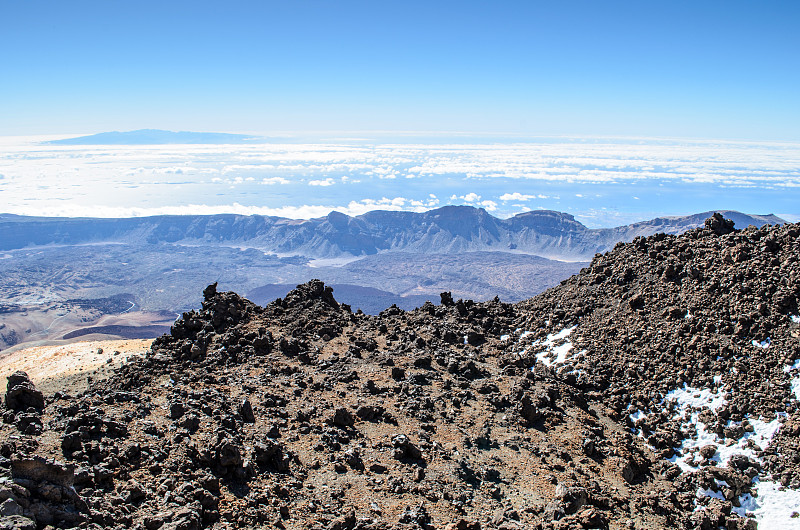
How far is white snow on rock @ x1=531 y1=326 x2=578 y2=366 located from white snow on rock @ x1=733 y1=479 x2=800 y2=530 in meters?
9.86

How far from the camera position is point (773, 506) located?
46.7ft

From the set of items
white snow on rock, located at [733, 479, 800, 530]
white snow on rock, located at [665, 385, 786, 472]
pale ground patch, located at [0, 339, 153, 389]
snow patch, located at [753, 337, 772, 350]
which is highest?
snow patch, located at [753, 337, 772, 350]

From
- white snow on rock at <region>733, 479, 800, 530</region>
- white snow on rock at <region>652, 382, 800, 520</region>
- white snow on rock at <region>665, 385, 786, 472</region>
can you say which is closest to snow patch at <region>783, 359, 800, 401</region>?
white snow on rock at <region>652, 382, 800, 520</region>

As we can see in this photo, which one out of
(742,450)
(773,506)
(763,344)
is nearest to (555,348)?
(763,344)

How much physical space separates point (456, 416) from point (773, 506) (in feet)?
30.1

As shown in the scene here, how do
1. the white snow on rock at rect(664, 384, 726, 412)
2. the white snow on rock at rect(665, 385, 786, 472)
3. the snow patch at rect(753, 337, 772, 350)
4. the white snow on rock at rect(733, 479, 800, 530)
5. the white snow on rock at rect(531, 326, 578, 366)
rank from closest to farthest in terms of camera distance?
the white snow on rock at rect(733, 479, 800, 530)
the white snow on rock at rect(665, 385, 786, 472)
the white snow on rock at rect(664, 384, 726, 412)
the snow patch at rect(753, 337, 772, 350)
the white snow on rock at rect(531, 326, 578, 366)

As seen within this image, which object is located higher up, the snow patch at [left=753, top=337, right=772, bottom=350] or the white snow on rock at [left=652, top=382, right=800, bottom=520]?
the snow patch at [left=753, top=337, right=772, bottom=350]

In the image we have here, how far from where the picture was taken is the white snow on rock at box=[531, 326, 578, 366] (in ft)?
80.3

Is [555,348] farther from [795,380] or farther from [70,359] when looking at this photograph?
[70,359]

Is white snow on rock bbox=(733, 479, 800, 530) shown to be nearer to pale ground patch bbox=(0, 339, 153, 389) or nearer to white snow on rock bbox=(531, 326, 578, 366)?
white snow on rock bbox=(531, 326, 578, 366)

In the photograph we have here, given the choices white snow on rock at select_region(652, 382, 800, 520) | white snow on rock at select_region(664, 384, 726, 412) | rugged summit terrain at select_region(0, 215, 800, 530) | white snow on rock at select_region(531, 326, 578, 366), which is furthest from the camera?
white snow on rock at select_region(531, 326, 578, 366)

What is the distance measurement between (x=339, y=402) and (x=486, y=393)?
5.80 m

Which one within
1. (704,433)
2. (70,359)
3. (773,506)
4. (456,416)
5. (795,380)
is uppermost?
(795,380)

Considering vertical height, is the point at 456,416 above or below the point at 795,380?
below
